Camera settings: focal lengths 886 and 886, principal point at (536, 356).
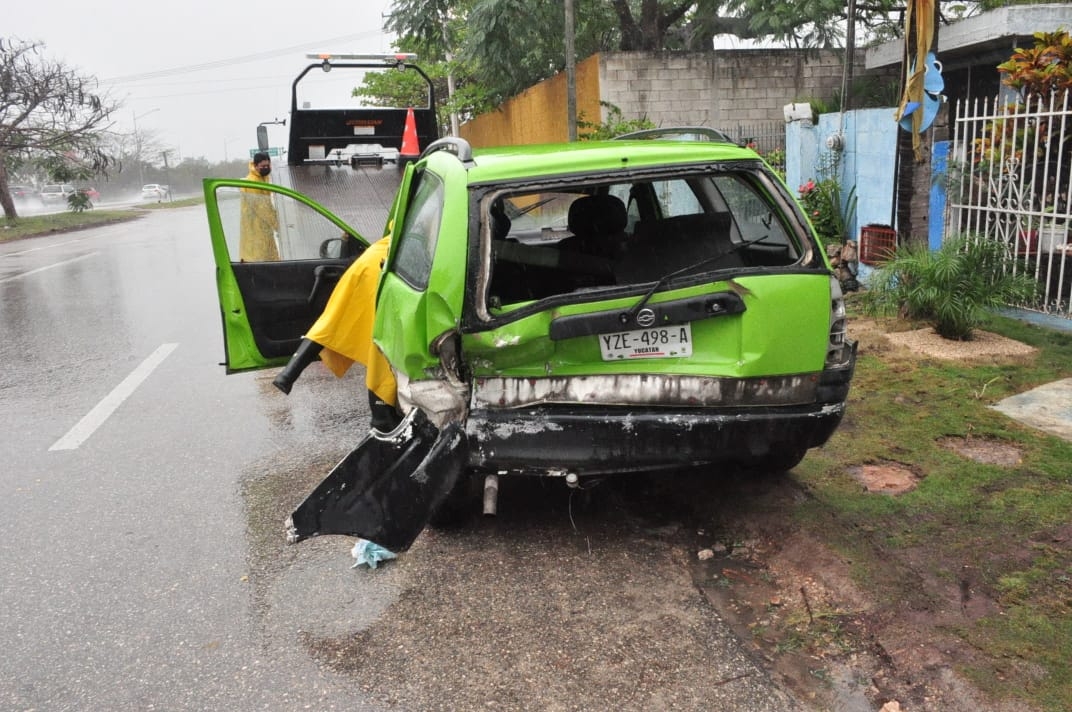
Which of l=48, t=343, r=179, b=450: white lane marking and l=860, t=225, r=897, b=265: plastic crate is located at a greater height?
l=860, t=225, r=897, b=265: plastic crate

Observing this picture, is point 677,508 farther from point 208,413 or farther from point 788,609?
point 208,413

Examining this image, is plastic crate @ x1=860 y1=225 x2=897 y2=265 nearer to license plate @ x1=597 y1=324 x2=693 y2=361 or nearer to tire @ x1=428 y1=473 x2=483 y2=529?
license plate @ x1=597 y1=324 x2=693 y2=361

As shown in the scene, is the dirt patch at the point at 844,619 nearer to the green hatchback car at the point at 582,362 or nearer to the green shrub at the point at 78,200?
the green hatchback car at the point at 582,362

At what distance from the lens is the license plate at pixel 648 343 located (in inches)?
143

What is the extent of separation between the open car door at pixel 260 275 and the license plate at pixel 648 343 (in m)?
2.54

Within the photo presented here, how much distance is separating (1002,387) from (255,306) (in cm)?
467

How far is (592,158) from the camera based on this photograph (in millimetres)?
3760

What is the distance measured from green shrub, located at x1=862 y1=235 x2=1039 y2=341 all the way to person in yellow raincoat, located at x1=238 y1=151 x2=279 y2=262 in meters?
4.66

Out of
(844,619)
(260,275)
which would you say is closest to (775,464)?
(844,619)

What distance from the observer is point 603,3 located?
18984mm

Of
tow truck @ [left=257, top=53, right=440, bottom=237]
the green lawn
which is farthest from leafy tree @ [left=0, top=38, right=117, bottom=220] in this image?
tow truck @ [left=257, top=53, right=440, bottom=237]

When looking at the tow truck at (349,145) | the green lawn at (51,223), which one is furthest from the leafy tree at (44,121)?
the tow truck at (349,145)

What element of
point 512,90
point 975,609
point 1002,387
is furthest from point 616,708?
point 512,90

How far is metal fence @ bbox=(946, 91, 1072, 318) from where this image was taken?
6672mm
